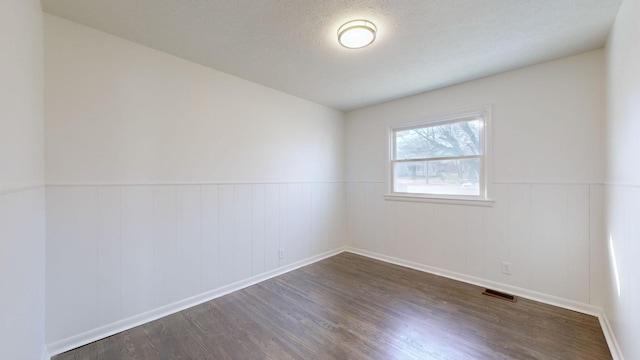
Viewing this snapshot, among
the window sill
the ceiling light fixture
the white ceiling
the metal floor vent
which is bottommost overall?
the metal floor vent

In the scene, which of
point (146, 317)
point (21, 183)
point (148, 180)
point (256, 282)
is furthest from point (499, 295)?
point (21, 183)

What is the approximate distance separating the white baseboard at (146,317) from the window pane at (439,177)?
2113 mm

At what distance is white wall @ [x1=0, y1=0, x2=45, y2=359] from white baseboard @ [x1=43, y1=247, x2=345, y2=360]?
9.5 inches

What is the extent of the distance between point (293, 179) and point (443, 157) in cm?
201

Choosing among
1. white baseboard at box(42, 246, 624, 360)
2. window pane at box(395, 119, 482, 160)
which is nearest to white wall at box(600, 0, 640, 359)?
white baseboard at box(42, 246, 624, 360)

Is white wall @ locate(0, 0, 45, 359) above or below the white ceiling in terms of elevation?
below

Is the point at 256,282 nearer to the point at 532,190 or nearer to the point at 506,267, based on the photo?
the point at 506,267

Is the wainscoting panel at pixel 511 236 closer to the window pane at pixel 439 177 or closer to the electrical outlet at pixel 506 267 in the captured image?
the electrical outlet at pixel 506 267

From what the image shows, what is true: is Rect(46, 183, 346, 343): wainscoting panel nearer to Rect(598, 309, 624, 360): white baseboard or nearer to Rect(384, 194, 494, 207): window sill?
Rect(384, 194, 494, 207): window sill

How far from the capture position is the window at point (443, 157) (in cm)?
296

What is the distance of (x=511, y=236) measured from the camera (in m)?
2.71

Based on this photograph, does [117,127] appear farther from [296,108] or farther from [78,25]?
[296,108]

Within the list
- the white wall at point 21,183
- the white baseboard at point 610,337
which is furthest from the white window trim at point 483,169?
the white wall at point 21,183

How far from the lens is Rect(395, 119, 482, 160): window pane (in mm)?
3030
